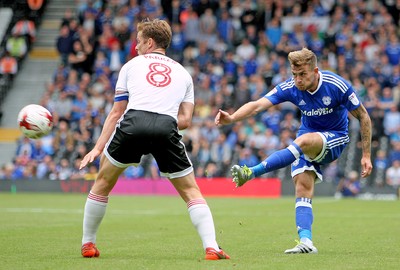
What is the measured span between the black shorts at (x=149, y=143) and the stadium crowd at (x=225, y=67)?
1630 centimetres

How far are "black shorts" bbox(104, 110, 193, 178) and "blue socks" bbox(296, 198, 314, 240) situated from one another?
5.92 ft

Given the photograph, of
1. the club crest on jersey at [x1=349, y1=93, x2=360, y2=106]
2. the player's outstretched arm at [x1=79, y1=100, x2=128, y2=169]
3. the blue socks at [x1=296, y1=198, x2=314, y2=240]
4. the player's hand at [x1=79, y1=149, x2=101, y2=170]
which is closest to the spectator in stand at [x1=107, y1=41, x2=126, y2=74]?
the blue socks at [x1=296, y1=198, x2=314, y2=240]

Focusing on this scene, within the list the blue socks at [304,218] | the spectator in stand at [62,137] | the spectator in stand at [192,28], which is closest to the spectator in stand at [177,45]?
the spectator in stand at [192,28]

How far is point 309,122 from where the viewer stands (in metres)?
10.3

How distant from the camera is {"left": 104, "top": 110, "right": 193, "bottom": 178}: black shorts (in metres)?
8.81

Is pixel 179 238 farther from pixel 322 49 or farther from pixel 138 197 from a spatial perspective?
pixel 322 49

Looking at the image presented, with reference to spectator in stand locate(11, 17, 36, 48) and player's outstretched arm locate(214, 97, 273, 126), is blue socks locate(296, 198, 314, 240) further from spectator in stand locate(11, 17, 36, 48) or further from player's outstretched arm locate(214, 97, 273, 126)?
spectator in stand locate(11, 17, 36, 48)

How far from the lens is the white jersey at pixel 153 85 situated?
8.92 m

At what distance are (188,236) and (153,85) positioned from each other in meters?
4.01

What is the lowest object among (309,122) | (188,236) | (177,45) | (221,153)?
(221,153)

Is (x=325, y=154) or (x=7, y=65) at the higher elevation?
(x=325, y=154)

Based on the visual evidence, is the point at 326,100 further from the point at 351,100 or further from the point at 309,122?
the point at 309,122

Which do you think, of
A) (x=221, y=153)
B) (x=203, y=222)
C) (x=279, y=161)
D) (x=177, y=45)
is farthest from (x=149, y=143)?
(x=177, y=45)

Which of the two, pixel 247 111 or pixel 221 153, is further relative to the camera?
pixel 221 153
